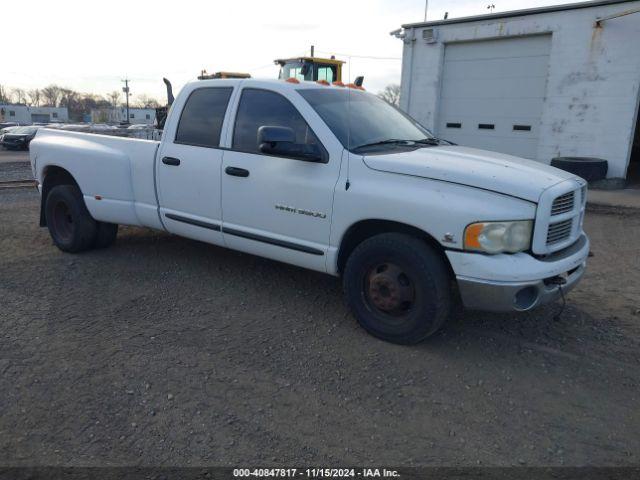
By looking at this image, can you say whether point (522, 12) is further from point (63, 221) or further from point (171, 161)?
point (63, 221)

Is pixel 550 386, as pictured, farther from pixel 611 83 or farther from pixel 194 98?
pixel 611 83

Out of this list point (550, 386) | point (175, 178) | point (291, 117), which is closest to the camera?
point (550, 386)

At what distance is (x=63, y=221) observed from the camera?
239 inches

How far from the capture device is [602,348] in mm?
3764

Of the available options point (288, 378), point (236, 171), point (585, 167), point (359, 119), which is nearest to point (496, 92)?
point (585, 167)

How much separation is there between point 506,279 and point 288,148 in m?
1.87

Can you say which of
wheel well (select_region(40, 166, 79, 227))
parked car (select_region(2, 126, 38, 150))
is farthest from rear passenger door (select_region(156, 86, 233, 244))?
parked car (select_region(2, 126, 38, 150))

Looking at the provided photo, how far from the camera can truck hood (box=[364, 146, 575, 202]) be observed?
3332mm

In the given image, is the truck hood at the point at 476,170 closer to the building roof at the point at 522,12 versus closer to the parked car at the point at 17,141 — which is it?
the building roof at the point at 522,12

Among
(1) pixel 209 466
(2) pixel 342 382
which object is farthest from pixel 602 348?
(1) pixel 209 466

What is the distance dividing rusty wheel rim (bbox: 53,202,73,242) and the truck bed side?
0.50m

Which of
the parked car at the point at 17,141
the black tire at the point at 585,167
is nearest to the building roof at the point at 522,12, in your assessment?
the black tire at the point at 585,167

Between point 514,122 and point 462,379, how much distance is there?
11.2 m

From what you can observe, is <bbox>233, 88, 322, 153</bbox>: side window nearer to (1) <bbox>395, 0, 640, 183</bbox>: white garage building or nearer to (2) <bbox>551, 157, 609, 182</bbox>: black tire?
(2) <bbox>551, 157, 609, 182</bbox>: black tire
